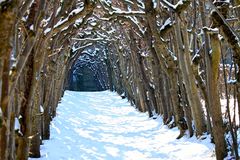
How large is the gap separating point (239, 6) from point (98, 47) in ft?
119

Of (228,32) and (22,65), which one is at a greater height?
(228,32)

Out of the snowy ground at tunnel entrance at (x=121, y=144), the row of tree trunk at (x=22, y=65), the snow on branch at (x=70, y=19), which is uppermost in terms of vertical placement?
the snow on branch at (x=70, y=19)

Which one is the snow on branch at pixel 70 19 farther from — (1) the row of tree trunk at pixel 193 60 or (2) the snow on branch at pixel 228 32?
(2) the snow on branch at pixel 228 32

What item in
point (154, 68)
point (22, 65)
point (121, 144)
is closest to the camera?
point (22, 65)

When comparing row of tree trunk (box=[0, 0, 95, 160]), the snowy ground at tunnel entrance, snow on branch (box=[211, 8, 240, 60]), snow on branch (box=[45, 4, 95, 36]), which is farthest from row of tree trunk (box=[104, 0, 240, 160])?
row of tree trunk (box=[0, 0, 95, 160])

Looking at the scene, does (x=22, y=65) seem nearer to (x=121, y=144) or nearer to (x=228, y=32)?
(x=228, y=32)

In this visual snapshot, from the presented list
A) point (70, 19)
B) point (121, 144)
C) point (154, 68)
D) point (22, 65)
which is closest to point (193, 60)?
point (121, 144)

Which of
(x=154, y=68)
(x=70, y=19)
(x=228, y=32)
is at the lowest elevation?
(x=154, y=68)

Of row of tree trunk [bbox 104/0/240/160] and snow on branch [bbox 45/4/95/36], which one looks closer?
row of tree trunk [bbox 104/0/240/160]

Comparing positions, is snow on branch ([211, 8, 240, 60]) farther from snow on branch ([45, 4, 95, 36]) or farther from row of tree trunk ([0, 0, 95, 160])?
snow on branch ([45, 4, 95, 36])

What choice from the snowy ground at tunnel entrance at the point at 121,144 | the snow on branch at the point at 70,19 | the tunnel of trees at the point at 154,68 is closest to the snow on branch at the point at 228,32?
the tunnel of trees at the point at 154,68

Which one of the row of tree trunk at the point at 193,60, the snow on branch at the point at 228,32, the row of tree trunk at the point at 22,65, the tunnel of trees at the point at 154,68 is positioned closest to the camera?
the row of tree trunk at the point at 22,65

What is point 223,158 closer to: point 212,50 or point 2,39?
point 212,50

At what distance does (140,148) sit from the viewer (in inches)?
383
